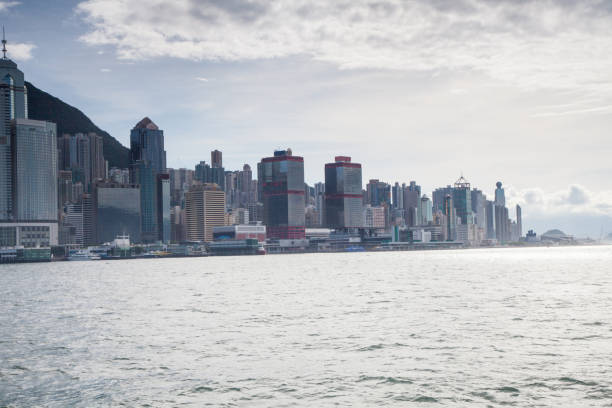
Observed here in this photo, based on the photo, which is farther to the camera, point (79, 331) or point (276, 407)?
point (79, 331)

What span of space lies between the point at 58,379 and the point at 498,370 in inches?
1046

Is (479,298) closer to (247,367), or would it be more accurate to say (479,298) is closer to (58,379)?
(247,367)

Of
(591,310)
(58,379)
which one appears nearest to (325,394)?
(58,379)

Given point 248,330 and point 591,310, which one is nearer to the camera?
point 248,330

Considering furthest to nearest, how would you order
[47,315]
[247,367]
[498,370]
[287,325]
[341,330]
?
[47,315] < [287,325] < [341,330] < [247,367] < [498,370]

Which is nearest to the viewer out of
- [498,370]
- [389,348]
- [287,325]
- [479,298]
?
[498,370]

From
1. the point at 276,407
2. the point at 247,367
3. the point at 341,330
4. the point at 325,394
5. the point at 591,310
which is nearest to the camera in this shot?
the point at 276,407

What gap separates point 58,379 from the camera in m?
39.1

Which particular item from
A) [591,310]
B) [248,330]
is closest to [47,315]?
[248,330]

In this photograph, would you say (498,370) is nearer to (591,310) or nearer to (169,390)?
(169,390)

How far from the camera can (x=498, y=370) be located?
38875 mm

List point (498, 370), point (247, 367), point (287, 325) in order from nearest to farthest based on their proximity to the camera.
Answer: point (498, 370), point (247, 367), point (287, 325)

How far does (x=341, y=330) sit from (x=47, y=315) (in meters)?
38.1

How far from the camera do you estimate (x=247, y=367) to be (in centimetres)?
4144
